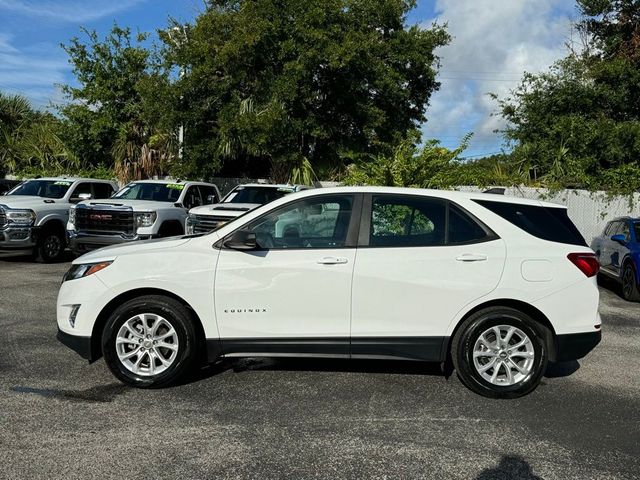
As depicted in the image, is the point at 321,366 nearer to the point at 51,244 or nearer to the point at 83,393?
the point at 83,393

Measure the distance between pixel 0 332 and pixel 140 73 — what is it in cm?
1725

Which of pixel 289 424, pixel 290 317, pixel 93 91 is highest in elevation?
pixel 93 91

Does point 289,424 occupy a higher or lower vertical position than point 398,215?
lower

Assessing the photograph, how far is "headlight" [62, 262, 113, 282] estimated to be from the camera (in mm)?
5152

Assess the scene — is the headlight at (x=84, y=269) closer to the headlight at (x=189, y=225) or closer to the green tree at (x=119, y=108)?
the headlight at (x=189, y=225)

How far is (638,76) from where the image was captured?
19.4 meters

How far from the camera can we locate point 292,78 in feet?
57.0

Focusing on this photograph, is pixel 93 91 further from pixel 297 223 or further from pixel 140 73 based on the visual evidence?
pixel 297 223

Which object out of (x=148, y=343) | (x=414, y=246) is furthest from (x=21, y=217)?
(x=414, y=246)

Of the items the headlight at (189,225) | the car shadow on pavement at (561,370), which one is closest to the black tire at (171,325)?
the car shadow on pavement at (561,370)

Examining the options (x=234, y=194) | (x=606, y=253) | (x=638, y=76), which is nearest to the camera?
(x=606, y=253)

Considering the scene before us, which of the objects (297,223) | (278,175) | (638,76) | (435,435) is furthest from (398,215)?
(638,76)

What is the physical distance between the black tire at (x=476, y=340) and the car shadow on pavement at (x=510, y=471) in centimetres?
115

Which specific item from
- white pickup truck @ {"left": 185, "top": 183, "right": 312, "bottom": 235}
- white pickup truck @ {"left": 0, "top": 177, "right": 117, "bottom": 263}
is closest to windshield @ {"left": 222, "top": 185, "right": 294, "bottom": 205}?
white pickup truck @ {"left": 185, "top": 183, "right": 312, "bottom": 235}
